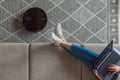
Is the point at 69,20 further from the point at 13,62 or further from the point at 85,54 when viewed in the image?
the point at 13,62

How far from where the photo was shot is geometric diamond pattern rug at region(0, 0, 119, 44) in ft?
8.46

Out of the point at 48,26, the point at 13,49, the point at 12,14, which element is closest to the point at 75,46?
the point at 13,49

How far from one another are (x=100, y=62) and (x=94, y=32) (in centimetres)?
85

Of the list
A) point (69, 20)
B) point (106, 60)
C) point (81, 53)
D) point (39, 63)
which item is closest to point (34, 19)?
point (69, 20)

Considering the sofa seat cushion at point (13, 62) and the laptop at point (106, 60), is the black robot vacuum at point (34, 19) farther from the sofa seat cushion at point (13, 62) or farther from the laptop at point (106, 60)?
the laptop at point (106, 60)

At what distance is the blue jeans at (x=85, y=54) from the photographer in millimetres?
1946

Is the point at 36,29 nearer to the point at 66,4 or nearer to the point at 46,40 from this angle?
the point at 46,40

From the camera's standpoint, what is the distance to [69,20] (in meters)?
2.64

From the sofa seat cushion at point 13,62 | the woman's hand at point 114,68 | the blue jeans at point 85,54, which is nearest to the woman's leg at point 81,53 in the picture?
the blue jeans at point 85,54

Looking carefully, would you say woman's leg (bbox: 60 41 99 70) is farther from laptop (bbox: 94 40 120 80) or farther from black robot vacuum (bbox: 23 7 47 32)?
black robot vacuum (bbox: 23 7 47 32)

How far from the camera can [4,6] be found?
8.43 feet

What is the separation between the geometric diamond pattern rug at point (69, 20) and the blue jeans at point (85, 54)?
0.66 meters

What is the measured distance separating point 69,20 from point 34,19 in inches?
15.7

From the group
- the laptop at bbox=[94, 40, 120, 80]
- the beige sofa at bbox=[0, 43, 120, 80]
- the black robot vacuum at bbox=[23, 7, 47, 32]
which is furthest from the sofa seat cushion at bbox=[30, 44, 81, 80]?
the black robot vacuum at bbox=[23, 7, 47, 32]
